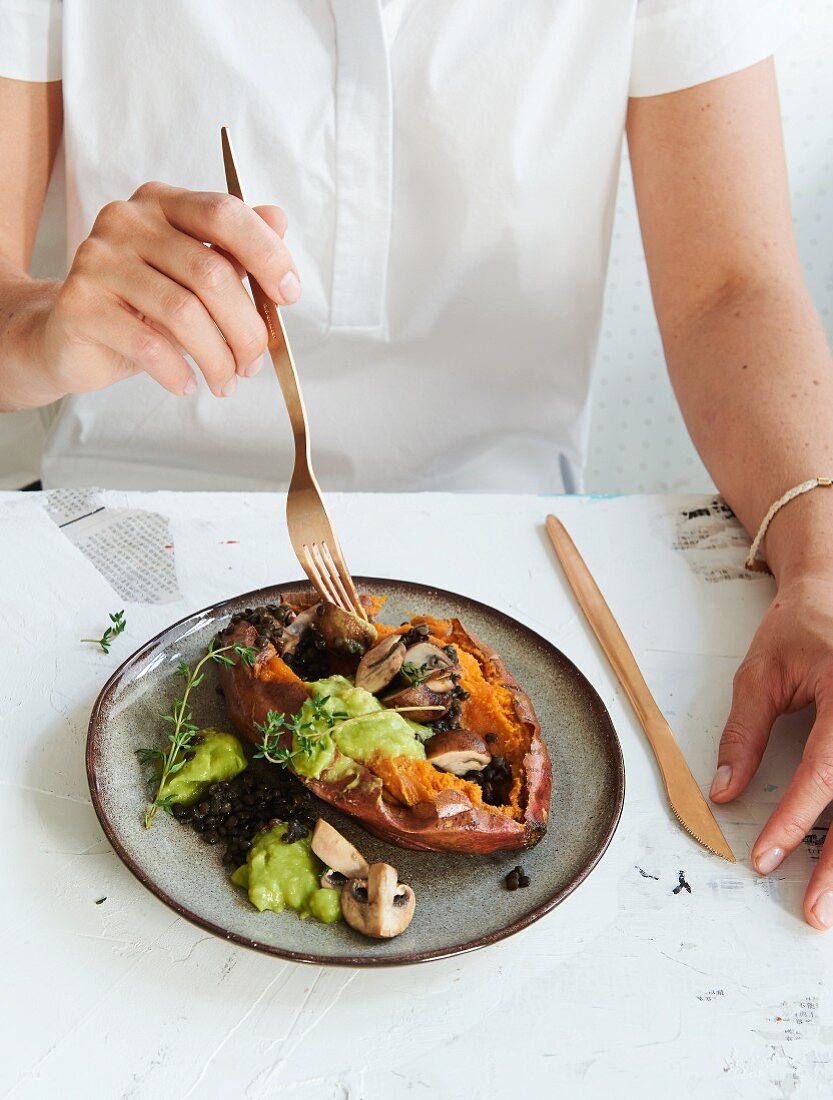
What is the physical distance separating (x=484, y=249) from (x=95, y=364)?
80cm

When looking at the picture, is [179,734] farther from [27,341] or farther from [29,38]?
[29,38]

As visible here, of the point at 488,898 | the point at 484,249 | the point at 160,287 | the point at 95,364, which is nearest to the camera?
the point at 488,898

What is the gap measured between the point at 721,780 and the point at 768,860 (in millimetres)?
101

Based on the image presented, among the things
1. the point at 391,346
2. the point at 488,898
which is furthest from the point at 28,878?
the point at 391,346

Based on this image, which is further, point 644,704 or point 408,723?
point 644,704

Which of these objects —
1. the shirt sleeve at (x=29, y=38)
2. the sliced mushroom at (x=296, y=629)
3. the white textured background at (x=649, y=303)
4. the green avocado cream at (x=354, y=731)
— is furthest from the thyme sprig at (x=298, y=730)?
the white textured background at (x=649, y=303)

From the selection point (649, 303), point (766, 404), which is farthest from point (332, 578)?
point (649, 303)

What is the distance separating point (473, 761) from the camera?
3.07 feet

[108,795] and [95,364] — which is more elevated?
[95,364]

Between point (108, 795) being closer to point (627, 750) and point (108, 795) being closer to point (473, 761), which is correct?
point (473, 761)

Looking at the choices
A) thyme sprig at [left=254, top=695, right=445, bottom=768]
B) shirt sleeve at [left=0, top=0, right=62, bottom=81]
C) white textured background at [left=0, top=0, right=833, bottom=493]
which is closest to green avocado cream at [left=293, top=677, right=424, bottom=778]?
thyme sprig at [left=254, top=695, right=445, bottom=768]

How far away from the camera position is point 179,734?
948mm

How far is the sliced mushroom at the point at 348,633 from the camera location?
106 centimetres

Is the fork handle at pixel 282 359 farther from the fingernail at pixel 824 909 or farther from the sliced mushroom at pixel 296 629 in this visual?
the fingernail at pixel 824 909
